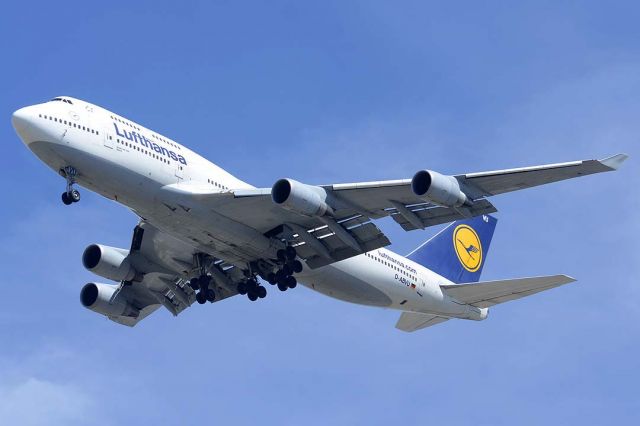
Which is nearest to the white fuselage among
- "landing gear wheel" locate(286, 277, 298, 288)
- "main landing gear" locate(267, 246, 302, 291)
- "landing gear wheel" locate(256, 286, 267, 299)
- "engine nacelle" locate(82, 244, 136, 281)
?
"main landing gear" locate(267, 246, 302, 291)

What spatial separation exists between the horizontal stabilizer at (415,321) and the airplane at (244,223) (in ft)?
0.17

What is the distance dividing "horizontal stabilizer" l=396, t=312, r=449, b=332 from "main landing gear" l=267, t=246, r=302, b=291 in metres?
7.82

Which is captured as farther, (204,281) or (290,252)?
(204,281)

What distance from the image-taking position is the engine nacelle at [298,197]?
37.7 meters

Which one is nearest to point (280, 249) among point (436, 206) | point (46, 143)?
point (436, 206)

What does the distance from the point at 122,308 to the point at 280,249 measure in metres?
9.65

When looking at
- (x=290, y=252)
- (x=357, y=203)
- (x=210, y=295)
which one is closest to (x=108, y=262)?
(x=210, y=295)

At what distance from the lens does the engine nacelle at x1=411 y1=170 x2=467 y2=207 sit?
3625 centimetres

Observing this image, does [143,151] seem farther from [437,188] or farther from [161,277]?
[437,188]

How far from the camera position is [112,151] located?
3778cm

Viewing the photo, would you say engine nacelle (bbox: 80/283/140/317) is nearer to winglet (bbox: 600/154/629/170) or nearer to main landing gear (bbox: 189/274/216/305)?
main landing gear (bbox: 189/274/216/305)

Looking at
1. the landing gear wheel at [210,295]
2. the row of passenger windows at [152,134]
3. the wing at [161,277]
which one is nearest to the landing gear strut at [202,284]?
the landing gear wheel at [210,295]

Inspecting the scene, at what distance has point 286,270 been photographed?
41344 mm

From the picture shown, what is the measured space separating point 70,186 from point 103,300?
10639 millimetres
